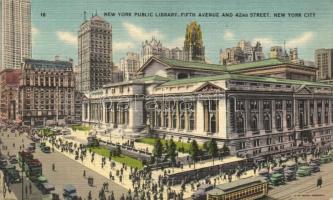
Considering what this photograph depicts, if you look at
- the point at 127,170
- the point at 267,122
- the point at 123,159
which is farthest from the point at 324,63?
the point at 127,170

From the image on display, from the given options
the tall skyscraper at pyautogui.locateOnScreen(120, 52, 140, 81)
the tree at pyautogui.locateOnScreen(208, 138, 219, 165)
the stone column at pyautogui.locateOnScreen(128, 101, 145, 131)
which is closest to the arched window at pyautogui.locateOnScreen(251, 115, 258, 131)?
the tree at pyautogui.locateOnScreen(208, 138, 219, 165)

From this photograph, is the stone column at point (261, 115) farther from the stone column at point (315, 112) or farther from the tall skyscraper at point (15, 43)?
the tall skyscraper at point (15, 43)

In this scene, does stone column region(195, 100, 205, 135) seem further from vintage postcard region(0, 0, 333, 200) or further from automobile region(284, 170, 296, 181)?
automobile region(284, 170, 296, 181)

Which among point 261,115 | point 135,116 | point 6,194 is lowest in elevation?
point 6,194

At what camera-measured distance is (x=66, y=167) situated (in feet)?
118

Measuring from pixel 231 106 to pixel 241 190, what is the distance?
1808cm

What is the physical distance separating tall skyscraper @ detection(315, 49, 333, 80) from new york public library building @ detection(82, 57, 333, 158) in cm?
269

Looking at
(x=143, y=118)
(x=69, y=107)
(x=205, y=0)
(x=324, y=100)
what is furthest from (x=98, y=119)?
(x=205, y=0)

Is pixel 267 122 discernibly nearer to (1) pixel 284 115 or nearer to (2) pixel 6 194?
(1) pixel 284 115

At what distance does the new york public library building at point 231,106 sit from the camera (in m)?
39.4

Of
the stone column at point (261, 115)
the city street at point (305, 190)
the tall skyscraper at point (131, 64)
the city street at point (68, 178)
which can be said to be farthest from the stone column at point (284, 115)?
the tall skyscraper at point (131, 64)

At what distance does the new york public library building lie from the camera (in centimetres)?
3941

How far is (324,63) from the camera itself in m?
48.0

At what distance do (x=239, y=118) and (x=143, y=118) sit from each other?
19.6 metres
